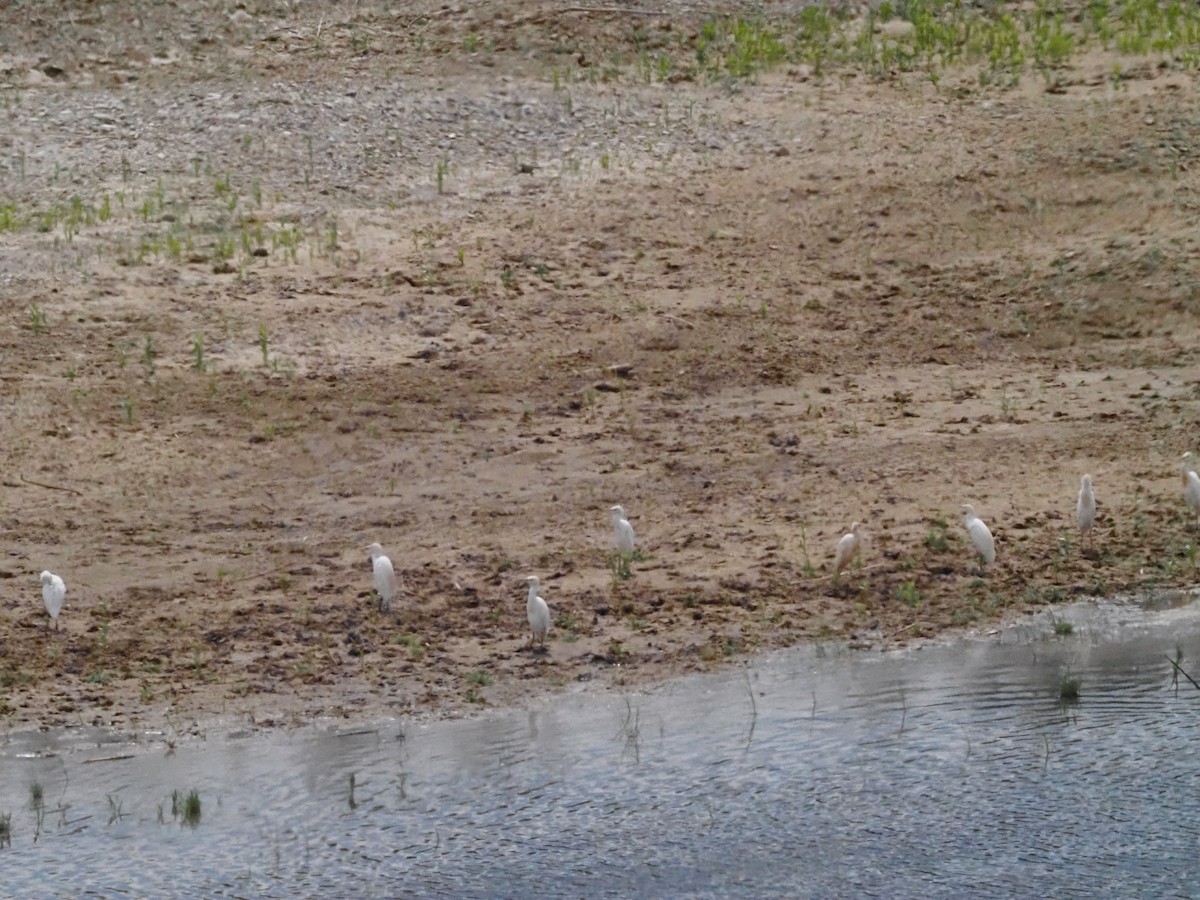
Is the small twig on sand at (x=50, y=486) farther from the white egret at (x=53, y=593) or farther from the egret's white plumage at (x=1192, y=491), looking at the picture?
the egret's white plumage at (x=1192, y=491)

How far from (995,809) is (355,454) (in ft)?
21.0

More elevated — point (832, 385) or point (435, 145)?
point (435, 145)

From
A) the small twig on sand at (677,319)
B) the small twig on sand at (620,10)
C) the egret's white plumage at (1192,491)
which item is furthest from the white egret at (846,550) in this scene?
the small twig on sand at (620,10)

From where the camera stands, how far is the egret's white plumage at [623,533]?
522 inches

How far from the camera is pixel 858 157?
774 inches

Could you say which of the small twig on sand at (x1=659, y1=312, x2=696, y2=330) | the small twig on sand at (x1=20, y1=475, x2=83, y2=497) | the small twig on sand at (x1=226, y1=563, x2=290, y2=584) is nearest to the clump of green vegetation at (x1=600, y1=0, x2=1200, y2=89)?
the small twig on sand at (x1=659, y1=312, x2=696, y2=330)

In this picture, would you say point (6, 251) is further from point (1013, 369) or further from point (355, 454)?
point (1013, 369)

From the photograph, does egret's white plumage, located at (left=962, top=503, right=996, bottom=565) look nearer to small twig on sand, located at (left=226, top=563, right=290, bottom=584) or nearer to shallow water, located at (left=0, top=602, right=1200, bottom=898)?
shallow water, located at (left=0, top=602, right=1200, bottom=898)

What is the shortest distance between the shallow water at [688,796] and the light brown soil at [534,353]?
2.00ft

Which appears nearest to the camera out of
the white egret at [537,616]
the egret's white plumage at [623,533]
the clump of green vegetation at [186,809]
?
the clump of green vegetation at [186,809]

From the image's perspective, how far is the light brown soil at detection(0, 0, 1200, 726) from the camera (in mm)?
12656

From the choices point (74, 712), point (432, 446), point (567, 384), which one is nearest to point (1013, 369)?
point (567, 384)

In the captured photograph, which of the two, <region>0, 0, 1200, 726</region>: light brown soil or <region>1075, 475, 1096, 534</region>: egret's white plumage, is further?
<region>1075, 475, 1096, 534</region>: egret's white plumage

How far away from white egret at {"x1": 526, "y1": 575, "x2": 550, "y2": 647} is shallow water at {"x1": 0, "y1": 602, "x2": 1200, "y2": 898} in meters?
0.68
